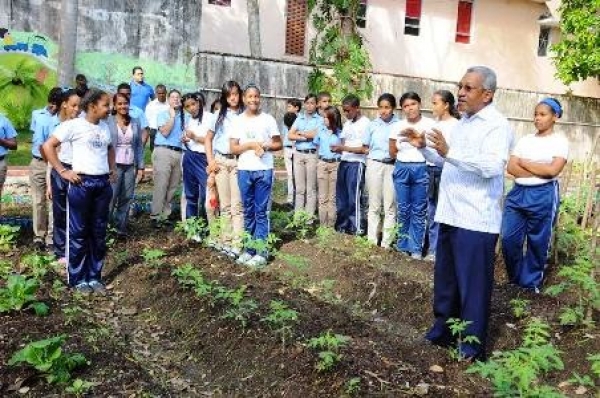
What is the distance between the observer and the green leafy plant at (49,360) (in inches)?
161

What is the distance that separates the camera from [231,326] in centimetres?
499

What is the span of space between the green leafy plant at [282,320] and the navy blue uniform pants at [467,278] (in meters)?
1.10

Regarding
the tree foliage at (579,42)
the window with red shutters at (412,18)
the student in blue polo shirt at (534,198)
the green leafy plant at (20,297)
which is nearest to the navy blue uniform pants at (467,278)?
the student in blue polo shirt at (534,198)

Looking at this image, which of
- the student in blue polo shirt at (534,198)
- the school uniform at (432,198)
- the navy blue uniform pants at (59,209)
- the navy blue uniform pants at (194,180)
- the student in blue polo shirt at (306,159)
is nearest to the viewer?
the student in blue polo shirt at (534,198)

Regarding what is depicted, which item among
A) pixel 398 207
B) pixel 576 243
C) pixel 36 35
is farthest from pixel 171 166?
pixel 36 35

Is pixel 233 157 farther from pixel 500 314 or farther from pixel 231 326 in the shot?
pixel 500 314

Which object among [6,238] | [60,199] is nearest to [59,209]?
[60,199]

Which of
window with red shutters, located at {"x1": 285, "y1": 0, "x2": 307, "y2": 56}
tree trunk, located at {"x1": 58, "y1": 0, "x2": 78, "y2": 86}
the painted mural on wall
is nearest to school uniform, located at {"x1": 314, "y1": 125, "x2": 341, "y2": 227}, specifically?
tree trunk, located at {"x1": 58, "y1": 0, "x2": 78, "y2": 86}

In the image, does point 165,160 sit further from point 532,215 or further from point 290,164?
point 532,215

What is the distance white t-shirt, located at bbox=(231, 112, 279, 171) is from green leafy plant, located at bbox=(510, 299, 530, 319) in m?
2.88

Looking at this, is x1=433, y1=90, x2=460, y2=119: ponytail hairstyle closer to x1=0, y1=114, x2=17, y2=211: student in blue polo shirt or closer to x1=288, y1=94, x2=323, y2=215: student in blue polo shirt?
x1=288, y1=94, x2=323, y2=215: student in blue polo shirt

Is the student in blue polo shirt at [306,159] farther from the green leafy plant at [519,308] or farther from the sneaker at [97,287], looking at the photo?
the green leafy plant at [519,308]

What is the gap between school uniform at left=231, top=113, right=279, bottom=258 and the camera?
6910mm

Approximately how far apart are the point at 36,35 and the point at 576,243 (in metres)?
12.6
